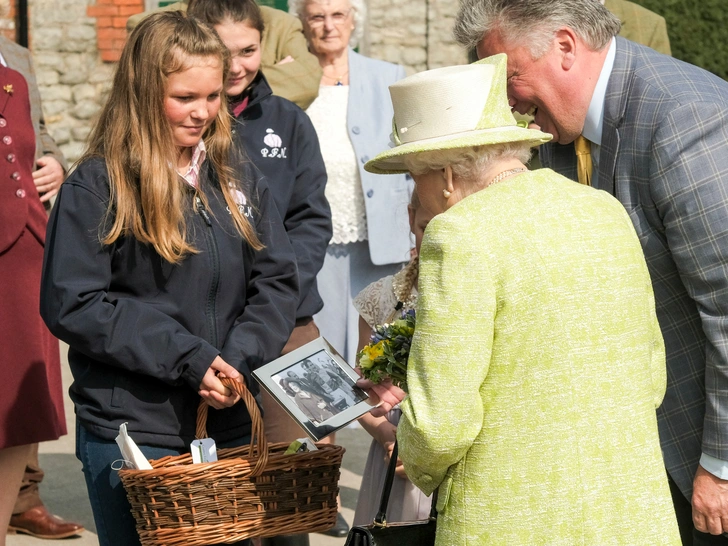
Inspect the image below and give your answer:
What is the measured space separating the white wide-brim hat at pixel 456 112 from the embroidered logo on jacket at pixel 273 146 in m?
1.71

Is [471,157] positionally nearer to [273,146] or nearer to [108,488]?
[108,488]

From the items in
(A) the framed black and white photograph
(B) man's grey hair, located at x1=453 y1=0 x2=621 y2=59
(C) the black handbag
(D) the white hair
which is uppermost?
(B) man's grey hair, located at x1=453 y1=0 x2=621 y2=59

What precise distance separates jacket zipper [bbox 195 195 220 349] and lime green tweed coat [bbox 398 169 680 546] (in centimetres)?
104

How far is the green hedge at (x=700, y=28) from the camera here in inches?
444

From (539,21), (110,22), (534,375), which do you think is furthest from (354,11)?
(110,22)

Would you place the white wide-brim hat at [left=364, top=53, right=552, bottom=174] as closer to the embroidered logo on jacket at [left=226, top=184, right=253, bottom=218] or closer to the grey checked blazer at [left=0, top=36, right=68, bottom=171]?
the embroidered logo on jacket at [left=226, top=184, right=253, bottom=218]

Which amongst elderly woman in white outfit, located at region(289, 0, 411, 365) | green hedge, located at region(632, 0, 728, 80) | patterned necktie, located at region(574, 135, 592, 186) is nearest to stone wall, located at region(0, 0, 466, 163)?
green hedge, located at region(632, 0, 728, 80)

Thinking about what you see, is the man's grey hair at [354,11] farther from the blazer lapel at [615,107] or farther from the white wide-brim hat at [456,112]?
the white wide-brim hat at [456,112]

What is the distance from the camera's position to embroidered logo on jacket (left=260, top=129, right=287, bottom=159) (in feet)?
13.3

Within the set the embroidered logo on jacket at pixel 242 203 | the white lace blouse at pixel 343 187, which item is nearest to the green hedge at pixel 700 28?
the white lace blouse at pixel 343 187

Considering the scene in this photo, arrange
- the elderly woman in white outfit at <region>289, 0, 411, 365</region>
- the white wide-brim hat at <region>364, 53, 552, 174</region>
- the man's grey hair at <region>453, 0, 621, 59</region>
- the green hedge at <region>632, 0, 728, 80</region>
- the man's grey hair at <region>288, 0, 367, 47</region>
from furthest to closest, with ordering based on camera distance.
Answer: the green hedge at <region>632, 0, 728, 80</region> → the man's grey hair at <region>288, 0, 367, 47</region> → the elderly woman in white outfit at <region>289, 0, 411, 365</region> → the man's grey hair at <region>453, 0, 621, 59</region> → the white wide-brim hat at <region>364, 53, 552, 174</region>

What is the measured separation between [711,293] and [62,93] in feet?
29.9

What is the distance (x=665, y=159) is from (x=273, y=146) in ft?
5.87

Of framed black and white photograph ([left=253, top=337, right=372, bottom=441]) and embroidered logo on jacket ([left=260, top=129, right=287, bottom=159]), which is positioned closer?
framed black and white photograph ([left=253, top=337, right=372, bottom=441])
